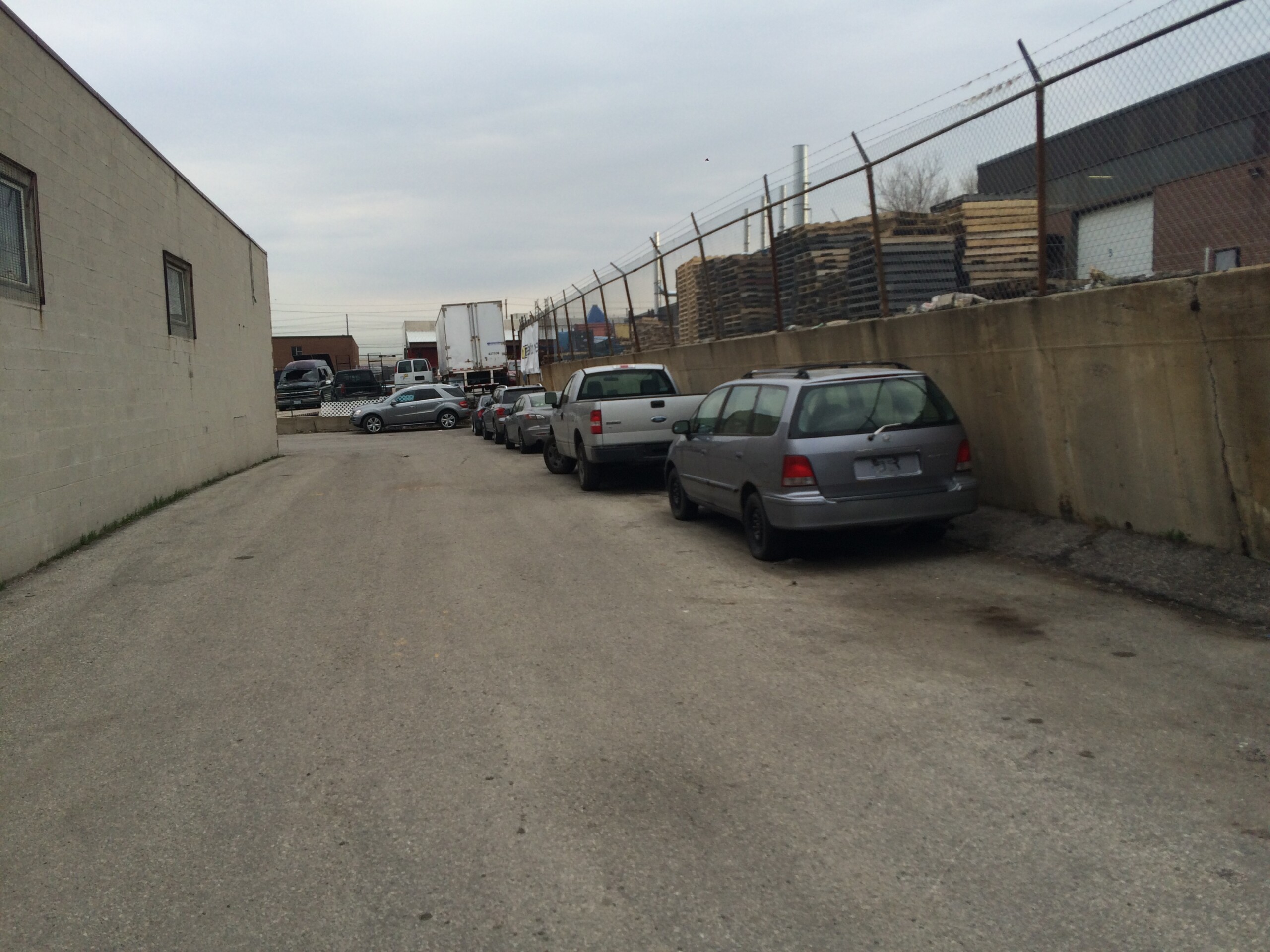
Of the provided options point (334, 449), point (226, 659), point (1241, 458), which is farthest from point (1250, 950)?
point (334, 449)

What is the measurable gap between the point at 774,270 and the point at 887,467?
7.94 m

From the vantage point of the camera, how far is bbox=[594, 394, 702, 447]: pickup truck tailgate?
14219mm

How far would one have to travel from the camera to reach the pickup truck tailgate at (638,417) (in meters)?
14.2

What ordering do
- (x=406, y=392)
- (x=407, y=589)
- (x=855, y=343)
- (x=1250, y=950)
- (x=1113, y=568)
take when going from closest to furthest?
(x=1250, y=950) < (x=1113, y=568) < (x=407, y=589) < (x=855, y=343) < (x=406, y=392)

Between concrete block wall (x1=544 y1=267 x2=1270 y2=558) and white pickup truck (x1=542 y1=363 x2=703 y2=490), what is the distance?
395 centimetres

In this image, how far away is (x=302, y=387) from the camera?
4438cm

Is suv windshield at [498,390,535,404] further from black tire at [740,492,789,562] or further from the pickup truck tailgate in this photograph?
black tire at [740,492,789,562]

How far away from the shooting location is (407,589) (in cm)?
845

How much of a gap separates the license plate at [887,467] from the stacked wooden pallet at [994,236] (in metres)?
2.24

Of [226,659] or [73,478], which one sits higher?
[73,478]

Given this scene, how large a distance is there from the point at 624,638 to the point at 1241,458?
430 cm

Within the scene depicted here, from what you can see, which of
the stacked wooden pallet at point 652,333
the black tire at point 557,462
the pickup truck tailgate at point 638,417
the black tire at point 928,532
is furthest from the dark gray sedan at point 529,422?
the black tire at point 928,532

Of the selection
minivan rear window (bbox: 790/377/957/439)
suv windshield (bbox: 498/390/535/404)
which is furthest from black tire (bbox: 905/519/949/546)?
suv windshield (bbox: 498/390/535/404)

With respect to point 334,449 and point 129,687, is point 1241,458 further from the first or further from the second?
point 334,449
